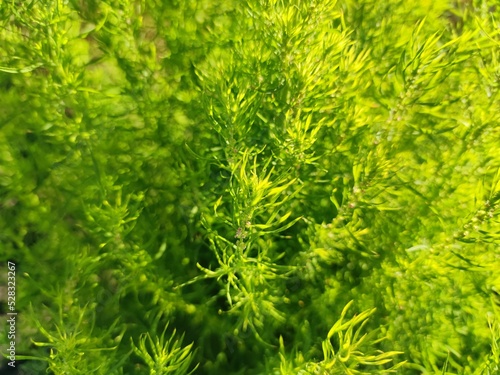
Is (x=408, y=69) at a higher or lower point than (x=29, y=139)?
higher

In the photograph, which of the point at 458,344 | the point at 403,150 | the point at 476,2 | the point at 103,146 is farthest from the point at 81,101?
the point at 458,344

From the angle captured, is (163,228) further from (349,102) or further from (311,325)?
(349,102)

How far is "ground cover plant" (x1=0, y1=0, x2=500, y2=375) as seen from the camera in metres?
0.84

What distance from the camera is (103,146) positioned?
996mm

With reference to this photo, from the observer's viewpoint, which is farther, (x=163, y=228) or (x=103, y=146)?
(x=163, y=228)

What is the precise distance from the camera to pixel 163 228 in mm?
1201

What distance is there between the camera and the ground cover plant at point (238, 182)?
84 centimetres

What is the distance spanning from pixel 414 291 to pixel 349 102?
0.49 metres

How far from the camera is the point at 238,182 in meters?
0.81

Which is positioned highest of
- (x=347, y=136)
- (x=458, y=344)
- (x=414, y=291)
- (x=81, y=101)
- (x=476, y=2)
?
(x=476, y=2)

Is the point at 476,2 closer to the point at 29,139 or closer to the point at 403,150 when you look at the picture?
the point at 403,150

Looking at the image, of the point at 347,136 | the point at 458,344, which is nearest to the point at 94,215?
the point at 347,136

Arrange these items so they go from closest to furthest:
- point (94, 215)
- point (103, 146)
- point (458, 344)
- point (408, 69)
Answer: point (408, 69)
point (94, 215)
point (103, 146)
point (458, 344)

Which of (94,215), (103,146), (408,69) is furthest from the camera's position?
(103,146)
